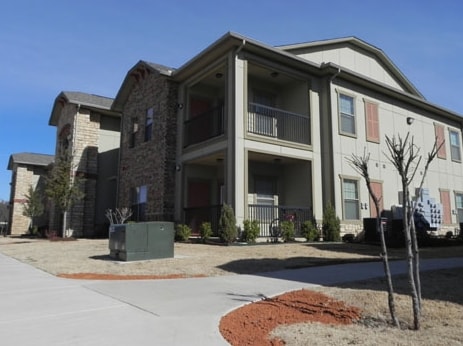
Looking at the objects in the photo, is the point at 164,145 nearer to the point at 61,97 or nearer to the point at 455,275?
the point at 61,97

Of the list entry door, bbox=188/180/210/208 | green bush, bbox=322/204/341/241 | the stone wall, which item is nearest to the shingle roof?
the stone wall

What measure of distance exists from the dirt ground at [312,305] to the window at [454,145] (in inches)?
622

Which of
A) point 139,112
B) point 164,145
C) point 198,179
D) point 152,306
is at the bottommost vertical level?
point 152,306

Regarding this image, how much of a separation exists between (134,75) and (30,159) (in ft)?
60.2

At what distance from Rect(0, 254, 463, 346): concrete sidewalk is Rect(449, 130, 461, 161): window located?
17.2 m

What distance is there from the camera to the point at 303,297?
644 cm

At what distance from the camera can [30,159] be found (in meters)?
36.0

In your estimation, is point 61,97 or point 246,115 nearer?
point 246,115

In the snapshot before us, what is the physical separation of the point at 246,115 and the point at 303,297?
9966 millimetres

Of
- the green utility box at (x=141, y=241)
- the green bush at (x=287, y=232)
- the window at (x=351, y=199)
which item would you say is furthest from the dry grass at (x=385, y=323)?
the window at (x=351, y=199)

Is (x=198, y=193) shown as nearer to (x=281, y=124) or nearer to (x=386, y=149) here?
(x=281, y=124)

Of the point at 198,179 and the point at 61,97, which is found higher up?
the point at 61,97

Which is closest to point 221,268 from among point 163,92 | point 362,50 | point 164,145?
point 164,145

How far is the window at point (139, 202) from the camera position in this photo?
803 inches
